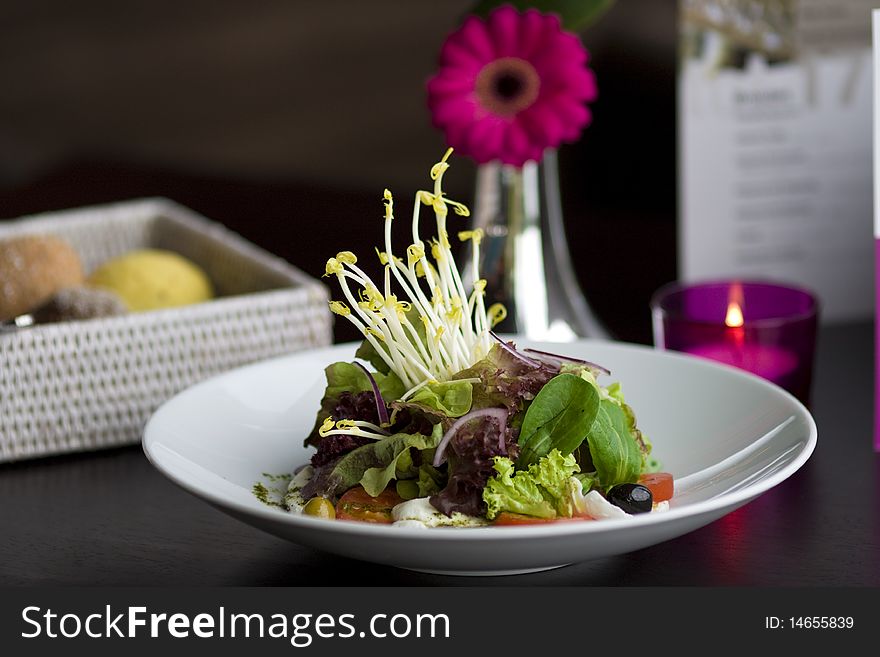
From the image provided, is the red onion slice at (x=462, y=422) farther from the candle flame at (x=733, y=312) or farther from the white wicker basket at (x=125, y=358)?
the candle flame at (x=733, y=312)

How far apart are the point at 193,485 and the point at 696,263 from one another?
0.92 m

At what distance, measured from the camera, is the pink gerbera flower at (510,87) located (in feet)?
Answer: 3.70

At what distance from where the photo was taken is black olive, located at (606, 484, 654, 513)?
0.84 m

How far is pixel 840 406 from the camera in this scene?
1.24m

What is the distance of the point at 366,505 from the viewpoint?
33.5 inches

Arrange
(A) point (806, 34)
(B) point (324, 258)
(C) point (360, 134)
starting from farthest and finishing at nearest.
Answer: (C) point (360, 134) < (B) point (324, 258) < (A) point (806, 34)

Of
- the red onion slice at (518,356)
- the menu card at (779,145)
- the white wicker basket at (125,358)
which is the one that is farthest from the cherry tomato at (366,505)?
the menu card at (779,145)

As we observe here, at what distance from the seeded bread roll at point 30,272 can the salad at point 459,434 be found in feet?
1.61

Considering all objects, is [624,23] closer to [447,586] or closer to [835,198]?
[835,198]

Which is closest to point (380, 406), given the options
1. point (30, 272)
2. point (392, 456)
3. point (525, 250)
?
point (392, 456)

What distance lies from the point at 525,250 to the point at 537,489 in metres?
0.51

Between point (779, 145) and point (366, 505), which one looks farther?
point (779, 145)

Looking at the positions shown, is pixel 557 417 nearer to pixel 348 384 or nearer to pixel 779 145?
pixel 348 384

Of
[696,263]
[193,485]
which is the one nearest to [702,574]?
[193,485]
